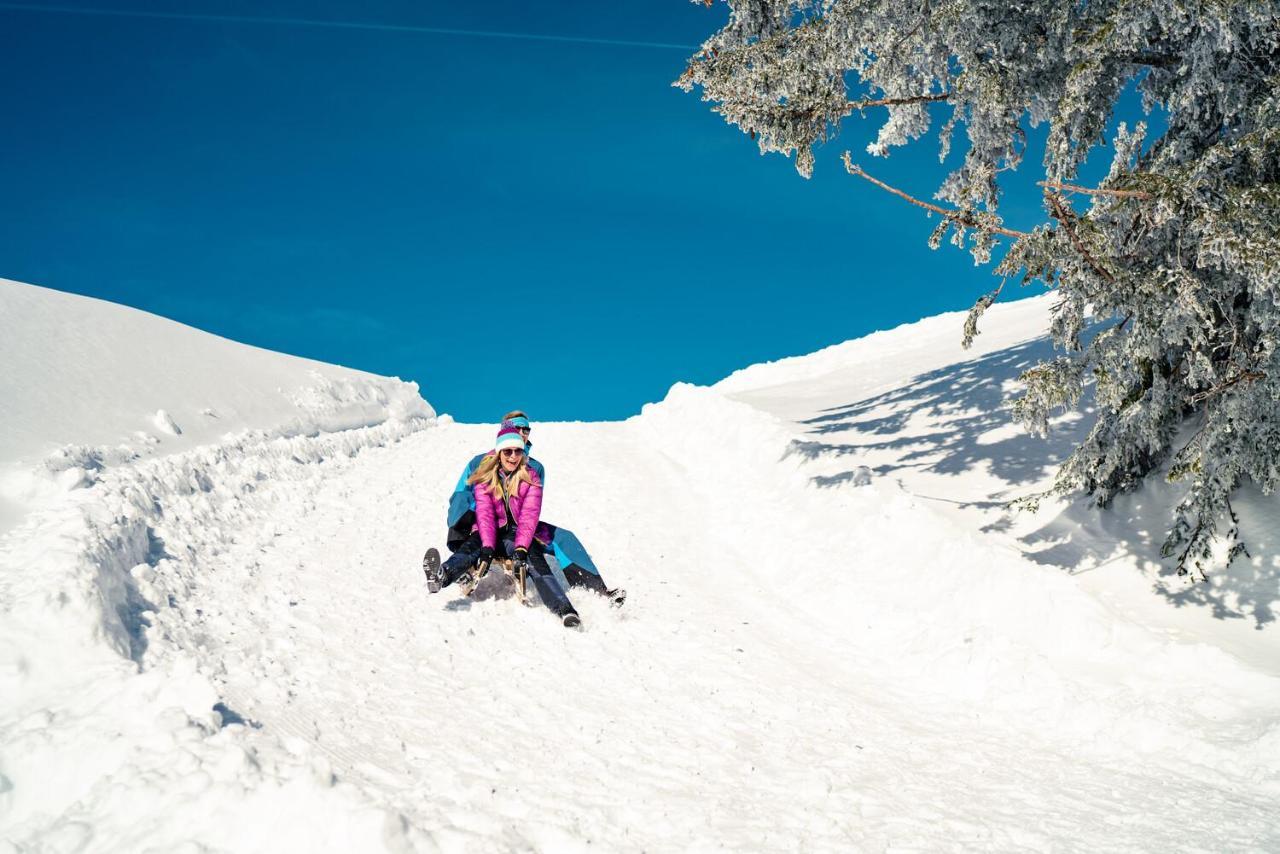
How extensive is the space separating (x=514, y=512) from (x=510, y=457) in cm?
57

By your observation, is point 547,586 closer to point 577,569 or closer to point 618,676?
point 577,569

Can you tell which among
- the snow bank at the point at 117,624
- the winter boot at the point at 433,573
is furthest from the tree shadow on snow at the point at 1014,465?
the snow bank at the point at 117,624

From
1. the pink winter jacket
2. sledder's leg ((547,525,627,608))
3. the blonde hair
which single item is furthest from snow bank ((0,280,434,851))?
sledder's leg ((547,525,627,608))

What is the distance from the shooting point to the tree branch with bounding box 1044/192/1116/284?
21.0ft

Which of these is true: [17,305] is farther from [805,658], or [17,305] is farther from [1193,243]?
[1193,243]

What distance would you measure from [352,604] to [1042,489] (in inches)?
349

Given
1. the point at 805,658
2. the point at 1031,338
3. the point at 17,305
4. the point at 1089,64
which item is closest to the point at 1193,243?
the point at 1089,64

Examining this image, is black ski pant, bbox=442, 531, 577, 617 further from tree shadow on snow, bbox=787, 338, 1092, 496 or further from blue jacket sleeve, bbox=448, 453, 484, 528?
tree shadow on snow, bbox=787, 338, 1092, 496

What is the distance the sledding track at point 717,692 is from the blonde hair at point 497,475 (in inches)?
44.3

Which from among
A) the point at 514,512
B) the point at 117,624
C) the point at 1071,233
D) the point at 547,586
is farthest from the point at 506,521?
the point at 1071,233

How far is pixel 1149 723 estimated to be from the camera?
18.7ft

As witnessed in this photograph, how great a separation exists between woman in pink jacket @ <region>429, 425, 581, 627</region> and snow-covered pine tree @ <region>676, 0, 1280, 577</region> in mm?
4572

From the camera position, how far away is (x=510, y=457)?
755 centimetres

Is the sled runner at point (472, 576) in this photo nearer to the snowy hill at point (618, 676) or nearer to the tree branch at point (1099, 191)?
the snowy hill at point (618, 676)
